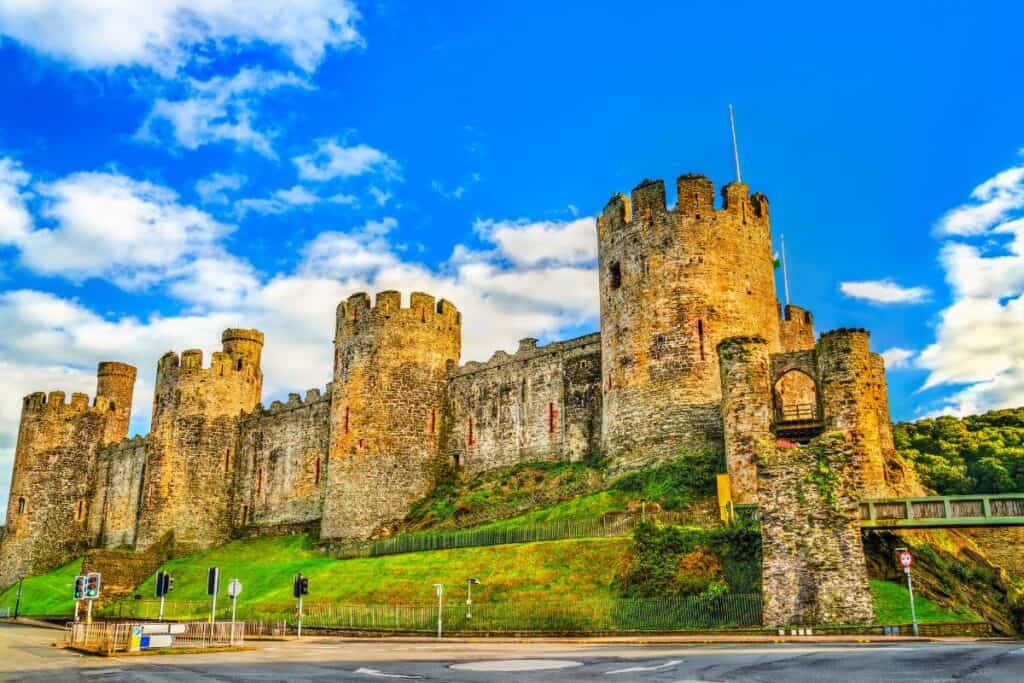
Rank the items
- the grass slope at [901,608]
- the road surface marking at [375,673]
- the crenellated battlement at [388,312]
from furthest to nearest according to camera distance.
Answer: the crenellated battlement at [388,312] < the grass slope at [901,608] < the road surface marking at [375,673]

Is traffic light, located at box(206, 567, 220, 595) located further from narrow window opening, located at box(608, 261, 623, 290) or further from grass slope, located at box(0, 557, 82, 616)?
grass slope, located at box(0, 557, 82, 616)

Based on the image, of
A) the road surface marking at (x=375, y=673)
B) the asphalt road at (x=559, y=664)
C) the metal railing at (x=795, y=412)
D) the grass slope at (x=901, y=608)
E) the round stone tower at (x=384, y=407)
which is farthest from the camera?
the round stone tower at (x=384, y=407)

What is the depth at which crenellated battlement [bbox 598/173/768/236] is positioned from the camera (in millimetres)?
37281

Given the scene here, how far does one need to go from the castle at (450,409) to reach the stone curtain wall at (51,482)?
5.0 inches

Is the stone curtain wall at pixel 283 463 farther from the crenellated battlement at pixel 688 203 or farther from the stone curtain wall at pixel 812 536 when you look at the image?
the stone curtain wall at pixel 812 536

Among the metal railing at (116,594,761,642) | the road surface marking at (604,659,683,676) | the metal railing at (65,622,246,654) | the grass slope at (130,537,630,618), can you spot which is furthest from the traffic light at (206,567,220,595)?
the road surface marking at (604,659,683,676)

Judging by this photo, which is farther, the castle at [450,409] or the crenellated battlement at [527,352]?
the crenellated battlement at [527,352]

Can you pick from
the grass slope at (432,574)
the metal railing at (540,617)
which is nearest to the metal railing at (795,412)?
the grass slope at (432,574)

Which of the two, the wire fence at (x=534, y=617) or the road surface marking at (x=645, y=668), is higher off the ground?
the wire fence at (x=534, y=617)

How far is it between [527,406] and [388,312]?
8.39 metres

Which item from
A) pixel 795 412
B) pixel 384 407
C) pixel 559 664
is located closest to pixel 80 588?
pixel 559 664

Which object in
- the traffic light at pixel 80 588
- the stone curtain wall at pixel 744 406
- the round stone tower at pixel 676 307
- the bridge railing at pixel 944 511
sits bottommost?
the traffic light at pixel 80 588

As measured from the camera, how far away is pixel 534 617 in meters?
25.9

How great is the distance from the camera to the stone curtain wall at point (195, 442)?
5147 centimetres
